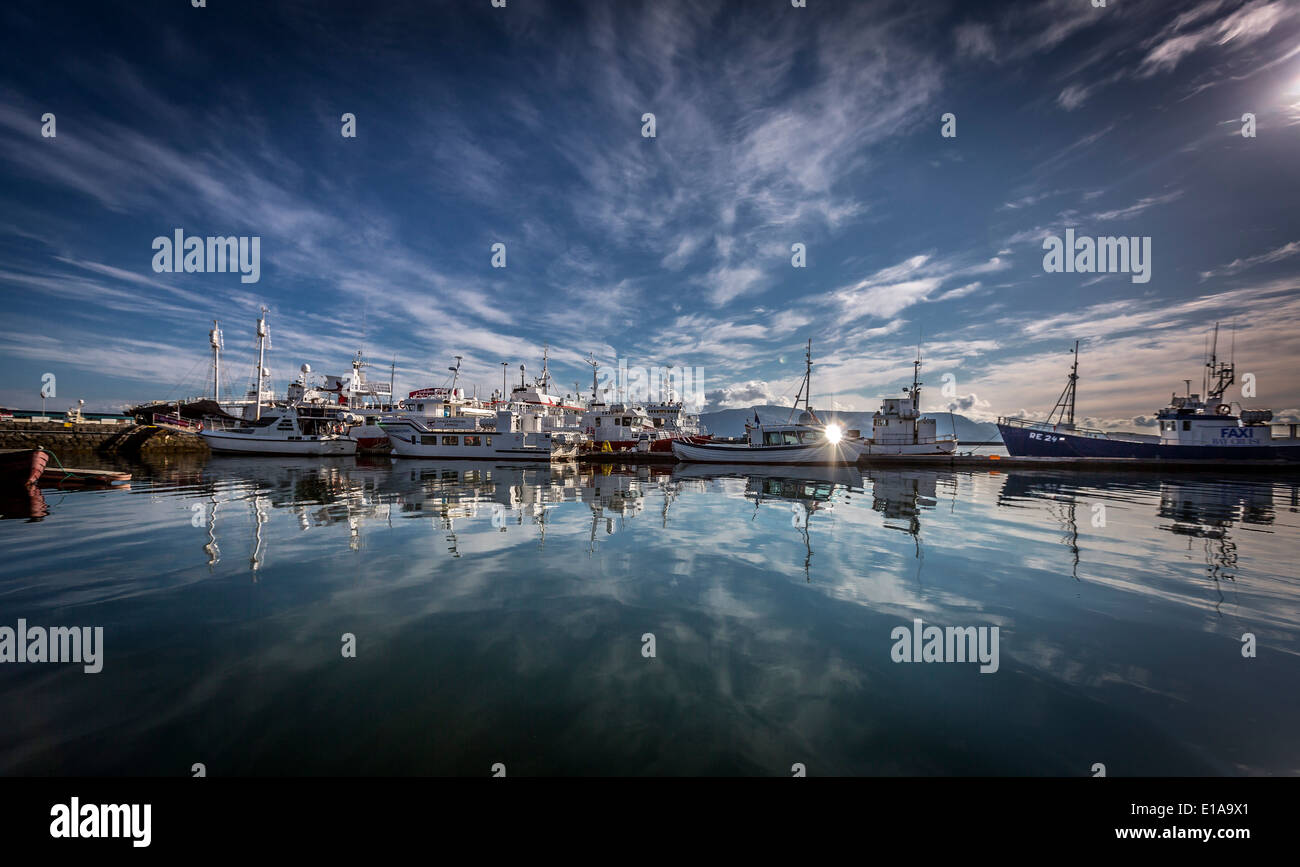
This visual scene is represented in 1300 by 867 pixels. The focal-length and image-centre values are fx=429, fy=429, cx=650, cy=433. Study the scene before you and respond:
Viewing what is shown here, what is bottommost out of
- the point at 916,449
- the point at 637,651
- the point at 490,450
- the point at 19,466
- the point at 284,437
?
the point at 637,651

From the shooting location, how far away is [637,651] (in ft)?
18.1

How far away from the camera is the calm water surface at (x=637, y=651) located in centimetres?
369

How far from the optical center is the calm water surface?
3.69 m

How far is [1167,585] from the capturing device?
8.05 metres

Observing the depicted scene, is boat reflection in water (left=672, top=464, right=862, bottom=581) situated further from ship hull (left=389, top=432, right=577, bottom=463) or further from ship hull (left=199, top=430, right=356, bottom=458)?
ship hull (left=199, top=430, right=356, bottom=458)

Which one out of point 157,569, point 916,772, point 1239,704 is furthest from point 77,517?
point 1239,704

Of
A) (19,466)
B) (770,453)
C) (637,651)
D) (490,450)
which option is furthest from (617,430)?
(637,651)

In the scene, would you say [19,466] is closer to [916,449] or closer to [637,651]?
[637,651]

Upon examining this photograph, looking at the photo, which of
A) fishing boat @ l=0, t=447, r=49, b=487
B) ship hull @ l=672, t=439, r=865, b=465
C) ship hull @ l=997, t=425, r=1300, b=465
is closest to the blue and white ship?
ship hull @ l=997, t=425, r=1300, b=465

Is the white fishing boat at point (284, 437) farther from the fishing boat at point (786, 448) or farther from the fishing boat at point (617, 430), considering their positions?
the fishing boat at point (786, 448)

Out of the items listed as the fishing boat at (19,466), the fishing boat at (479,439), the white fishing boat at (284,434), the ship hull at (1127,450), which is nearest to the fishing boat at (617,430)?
the fishing boat at (479,439)

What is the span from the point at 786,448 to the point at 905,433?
45.5 ft
